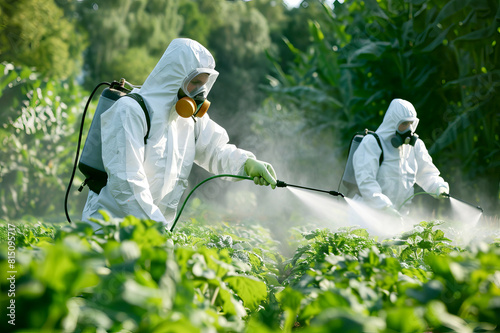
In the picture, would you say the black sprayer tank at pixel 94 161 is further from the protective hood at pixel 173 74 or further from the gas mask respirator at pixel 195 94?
the gas mask respirator at pixel 195 94

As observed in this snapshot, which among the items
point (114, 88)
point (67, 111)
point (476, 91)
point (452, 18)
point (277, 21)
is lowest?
point (67, 111)

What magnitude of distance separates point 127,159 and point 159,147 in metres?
0.30

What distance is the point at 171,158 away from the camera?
10.1ft

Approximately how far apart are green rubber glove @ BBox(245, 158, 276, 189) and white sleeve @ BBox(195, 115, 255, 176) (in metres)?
0.10

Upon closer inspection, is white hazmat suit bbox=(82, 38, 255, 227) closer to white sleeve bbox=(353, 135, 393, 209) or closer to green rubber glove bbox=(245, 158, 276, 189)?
green rubber glove bbox=(245, 158, 276, 189)

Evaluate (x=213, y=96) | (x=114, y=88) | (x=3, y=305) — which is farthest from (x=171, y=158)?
(x=213, y=96)

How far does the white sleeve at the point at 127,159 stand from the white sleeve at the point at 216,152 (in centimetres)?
60

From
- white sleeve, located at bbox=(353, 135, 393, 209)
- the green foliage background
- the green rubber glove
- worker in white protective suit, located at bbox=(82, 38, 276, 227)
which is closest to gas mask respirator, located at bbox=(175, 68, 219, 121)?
worker in white protective suit, located at bbox=(82, 38, 276, 227)

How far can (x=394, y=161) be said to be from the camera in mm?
5340

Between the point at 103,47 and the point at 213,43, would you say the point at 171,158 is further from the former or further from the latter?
the point at 213,43

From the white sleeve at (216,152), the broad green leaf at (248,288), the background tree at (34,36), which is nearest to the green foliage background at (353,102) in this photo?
the background tree at (34,36)

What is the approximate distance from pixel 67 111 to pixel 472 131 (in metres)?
7.21

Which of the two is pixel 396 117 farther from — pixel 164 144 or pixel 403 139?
pixel 164 144

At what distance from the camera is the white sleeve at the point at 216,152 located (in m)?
3.45
